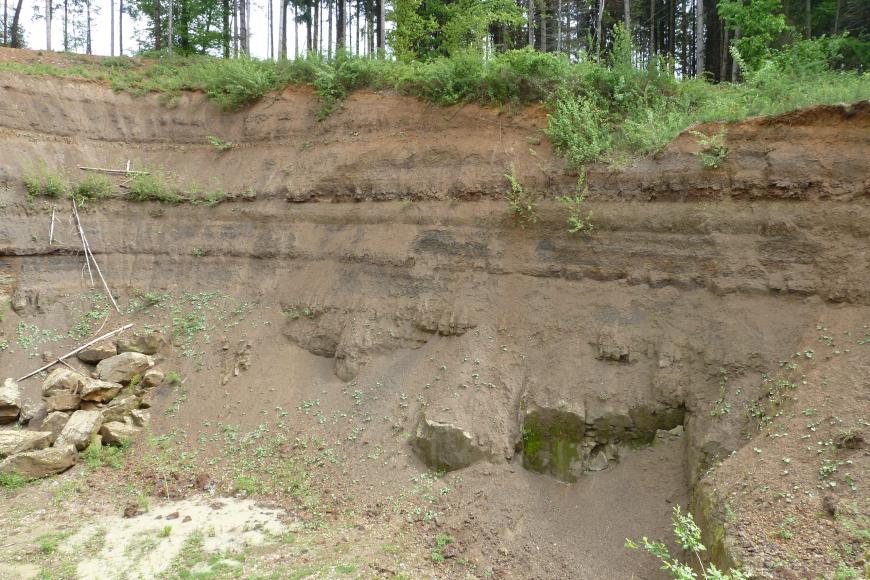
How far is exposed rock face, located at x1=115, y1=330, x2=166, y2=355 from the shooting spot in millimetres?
11406

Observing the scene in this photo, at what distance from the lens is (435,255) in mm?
10203

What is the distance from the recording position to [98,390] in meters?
10.3

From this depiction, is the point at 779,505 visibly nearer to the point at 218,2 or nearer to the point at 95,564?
the point at 95,564

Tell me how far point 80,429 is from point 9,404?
6.00 feet

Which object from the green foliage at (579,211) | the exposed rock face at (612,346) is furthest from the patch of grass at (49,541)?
the green foliage at (579,211)

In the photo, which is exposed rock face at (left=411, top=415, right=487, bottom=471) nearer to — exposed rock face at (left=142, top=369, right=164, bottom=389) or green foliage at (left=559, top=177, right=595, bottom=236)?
green foliage at (left=559, top=177, right=595, bottom=236)

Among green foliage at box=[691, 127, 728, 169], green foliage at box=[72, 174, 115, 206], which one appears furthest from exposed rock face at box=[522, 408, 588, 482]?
green foliage at box=[72, 174, 115, 206]

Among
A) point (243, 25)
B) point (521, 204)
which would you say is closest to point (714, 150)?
point (521, 204)

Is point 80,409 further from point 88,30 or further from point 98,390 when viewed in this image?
point 88,30

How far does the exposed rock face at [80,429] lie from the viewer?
9.34 m

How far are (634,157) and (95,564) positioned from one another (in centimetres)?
968

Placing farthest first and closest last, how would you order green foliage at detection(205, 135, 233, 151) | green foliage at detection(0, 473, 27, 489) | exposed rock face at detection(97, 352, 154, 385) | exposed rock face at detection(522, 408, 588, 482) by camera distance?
green foliage at detection(205, 135, 233, 151)
exposed rock face at detection(97, 352, 154, 385)
green foliage at detection(0, 473, 27, 489)
exposed rock face at detection(522, 408, 588, 482)

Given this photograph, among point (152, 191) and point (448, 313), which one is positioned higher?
point (152, 191)

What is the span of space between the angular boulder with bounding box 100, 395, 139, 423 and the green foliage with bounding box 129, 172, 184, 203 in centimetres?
512
